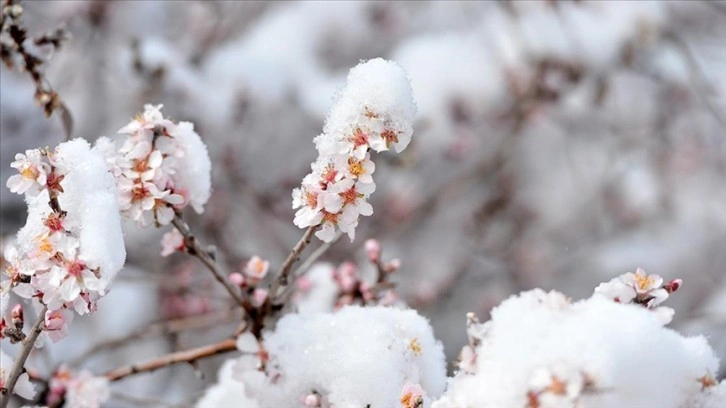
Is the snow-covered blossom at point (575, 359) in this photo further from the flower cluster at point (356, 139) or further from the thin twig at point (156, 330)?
the thin twig at point (156, 330)

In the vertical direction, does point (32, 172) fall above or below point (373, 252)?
below

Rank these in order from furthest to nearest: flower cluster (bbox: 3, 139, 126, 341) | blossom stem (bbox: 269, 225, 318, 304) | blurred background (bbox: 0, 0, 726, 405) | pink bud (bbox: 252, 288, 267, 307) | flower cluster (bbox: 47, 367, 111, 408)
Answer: blurred background (bbox: 0, 0, 726, 405), flower cluster (bbox: 47, 367, 111, 408), pink bud (bbox: 252, 288, 267, 307), blossom stem (bbox: 269, 225, 318, 304), flower cluster (bbox: 3, 139, 126, 341)

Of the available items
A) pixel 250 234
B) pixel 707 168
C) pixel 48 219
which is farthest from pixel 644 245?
pixel 48 219

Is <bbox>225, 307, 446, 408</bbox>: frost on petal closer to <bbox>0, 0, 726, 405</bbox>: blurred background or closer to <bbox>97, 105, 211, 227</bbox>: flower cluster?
<bbox>97, 105, 211, 227</bbox>: flower cluster

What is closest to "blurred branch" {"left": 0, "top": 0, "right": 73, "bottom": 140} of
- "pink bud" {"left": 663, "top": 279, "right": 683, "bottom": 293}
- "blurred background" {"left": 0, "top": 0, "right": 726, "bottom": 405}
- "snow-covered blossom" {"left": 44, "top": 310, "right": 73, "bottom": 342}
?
"snow-covered blossom" {"left": 44, "top": 310, "right": 73, "bottom": 342}

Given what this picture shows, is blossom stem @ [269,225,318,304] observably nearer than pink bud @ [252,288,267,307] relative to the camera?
Yes

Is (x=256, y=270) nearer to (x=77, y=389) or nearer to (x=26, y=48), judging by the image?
(x=77, y=389)

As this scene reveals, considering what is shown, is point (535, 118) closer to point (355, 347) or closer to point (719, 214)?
point (719, 214)

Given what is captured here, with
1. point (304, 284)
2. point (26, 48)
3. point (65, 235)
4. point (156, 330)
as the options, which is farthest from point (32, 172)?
point (156, 330)
